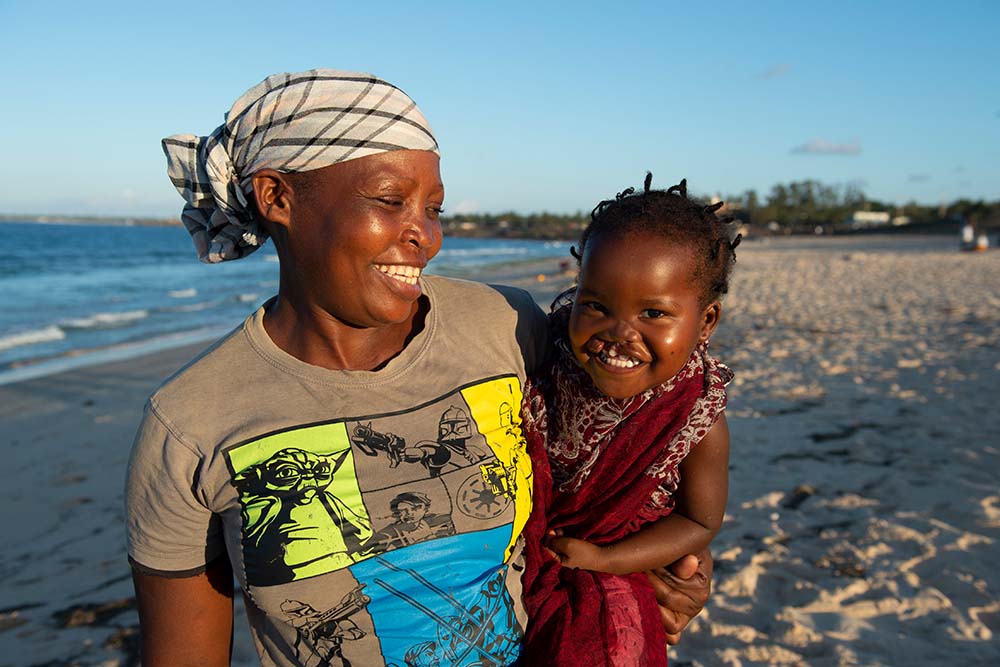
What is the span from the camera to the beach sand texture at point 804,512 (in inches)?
123

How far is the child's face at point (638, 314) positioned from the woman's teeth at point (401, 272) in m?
0.46

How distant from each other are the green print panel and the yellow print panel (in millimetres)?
337

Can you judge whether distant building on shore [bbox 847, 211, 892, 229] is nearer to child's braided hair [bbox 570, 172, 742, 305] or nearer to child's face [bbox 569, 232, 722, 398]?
child's braided hair [bbox 570, 172, 742, 305]

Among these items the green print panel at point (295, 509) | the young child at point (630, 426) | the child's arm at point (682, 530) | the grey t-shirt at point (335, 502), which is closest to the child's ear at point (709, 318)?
the young child at point (630, 426)

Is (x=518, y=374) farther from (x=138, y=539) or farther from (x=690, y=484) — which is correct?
(x=138, y=539)

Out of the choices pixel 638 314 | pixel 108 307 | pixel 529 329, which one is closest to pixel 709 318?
pixel 638 314

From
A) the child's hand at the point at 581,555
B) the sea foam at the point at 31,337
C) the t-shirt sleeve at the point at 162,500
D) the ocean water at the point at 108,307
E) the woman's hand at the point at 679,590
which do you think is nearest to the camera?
the t-shirt sleeve at the point at 162,500

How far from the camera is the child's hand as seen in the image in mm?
1838

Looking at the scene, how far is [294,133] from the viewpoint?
163cm

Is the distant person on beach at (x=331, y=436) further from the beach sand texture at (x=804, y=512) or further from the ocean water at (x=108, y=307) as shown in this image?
the ocean water at (x=108, y=307)

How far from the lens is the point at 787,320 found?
11359 mm

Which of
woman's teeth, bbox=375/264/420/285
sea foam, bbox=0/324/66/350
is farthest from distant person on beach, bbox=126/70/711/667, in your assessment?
sea foam, bbox=0/324/66/350

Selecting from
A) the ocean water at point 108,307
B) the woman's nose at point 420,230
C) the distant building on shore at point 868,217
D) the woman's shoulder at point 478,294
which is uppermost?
the woman's nose at point 420,230

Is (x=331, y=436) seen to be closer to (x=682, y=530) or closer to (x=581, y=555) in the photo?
(x=581, y=555)
